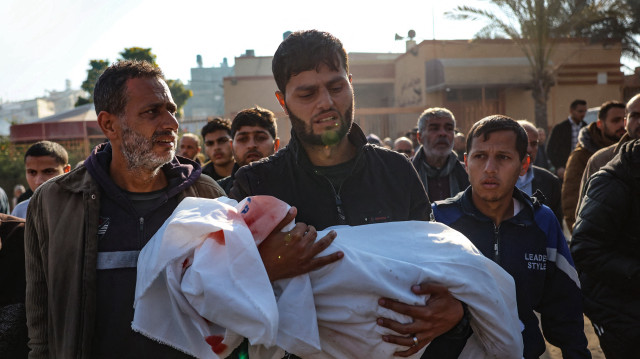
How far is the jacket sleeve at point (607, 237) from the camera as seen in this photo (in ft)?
8.66

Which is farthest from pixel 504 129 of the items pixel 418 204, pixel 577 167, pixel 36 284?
pixel 577 167

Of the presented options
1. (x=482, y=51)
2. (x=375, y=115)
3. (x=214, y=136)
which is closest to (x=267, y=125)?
(x=214, y=136)

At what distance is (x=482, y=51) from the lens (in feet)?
72.5

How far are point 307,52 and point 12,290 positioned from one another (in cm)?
202

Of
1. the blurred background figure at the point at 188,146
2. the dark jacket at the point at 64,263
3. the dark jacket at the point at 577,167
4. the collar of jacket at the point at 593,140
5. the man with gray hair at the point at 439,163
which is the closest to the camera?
the dark jacket at the point at 64,263

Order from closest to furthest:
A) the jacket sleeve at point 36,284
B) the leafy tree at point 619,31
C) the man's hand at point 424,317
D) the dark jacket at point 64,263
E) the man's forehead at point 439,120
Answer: the man's hand at point 424,317
the dark jacket at point 64,263
the jacket sleeve at point 36,284
the man's forehead at point 439,120
the leafy tree at point 619,31

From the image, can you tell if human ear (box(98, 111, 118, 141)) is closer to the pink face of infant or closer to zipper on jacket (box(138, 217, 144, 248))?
zipper on jacket (box(138, 217, 144, 248))

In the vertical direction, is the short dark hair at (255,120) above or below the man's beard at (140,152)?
above

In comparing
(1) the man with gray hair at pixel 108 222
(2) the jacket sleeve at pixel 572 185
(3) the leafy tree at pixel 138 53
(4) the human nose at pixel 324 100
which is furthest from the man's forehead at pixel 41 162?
(3) the leafy tree at pixel 138 53

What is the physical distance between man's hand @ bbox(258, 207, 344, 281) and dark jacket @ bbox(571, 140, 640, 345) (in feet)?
6.04

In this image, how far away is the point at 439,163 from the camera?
4855 millimetres

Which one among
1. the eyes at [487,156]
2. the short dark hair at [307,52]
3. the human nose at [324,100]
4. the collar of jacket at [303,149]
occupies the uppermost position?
the short dark hair at [307,52]

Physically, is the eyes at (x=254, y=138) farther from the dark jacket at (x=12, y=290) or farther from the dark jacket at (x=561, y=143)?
the dark jacket at (x=561, y=143)

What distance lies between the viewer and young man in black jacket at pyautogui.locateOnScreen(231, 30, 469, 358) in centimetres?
197
